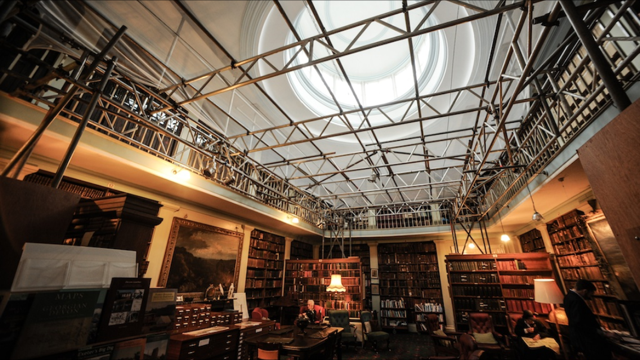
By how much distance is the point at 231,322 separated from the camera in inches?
241

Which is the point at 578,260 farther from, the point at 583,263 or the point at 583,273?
the point at 583,273

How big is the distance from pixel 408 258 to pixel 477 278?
11.3 feet

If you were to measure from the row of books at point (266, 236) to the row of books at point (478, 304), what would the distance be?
A: 663 cm

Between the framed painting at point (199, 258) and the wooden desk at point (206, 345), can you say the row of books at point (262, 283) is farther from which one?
the wooden desk at point (206, 345)

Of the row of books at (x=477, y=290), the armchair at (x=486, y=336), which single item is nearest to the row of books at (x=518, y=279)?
the row of books at (x=477, y=290)

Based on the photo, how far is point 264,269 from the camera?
9242 mm

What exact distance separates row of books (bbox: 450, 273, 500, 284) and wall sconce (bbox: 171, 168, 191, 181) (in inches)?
337

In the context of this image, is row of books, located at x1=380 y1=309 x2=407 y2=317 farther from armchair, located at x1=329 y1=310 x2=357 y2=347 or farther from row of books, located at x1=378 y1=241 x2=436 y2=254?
armchair, located at x1=329 y1=310 x2=357 y2=347

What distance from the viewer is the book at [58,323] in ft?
4.17

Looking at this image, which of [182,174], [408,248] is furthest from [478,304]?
[182,174]

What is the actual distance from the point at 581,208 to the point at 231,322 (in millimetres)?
8612

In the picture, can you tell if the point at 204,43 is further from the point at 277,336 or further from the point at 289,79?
the point at 277,336

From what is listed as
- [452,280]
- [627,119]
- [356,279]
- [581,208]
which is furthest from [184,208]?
[581,208]

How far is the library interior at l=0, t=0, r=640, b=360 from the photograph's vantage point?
174 centimetres
